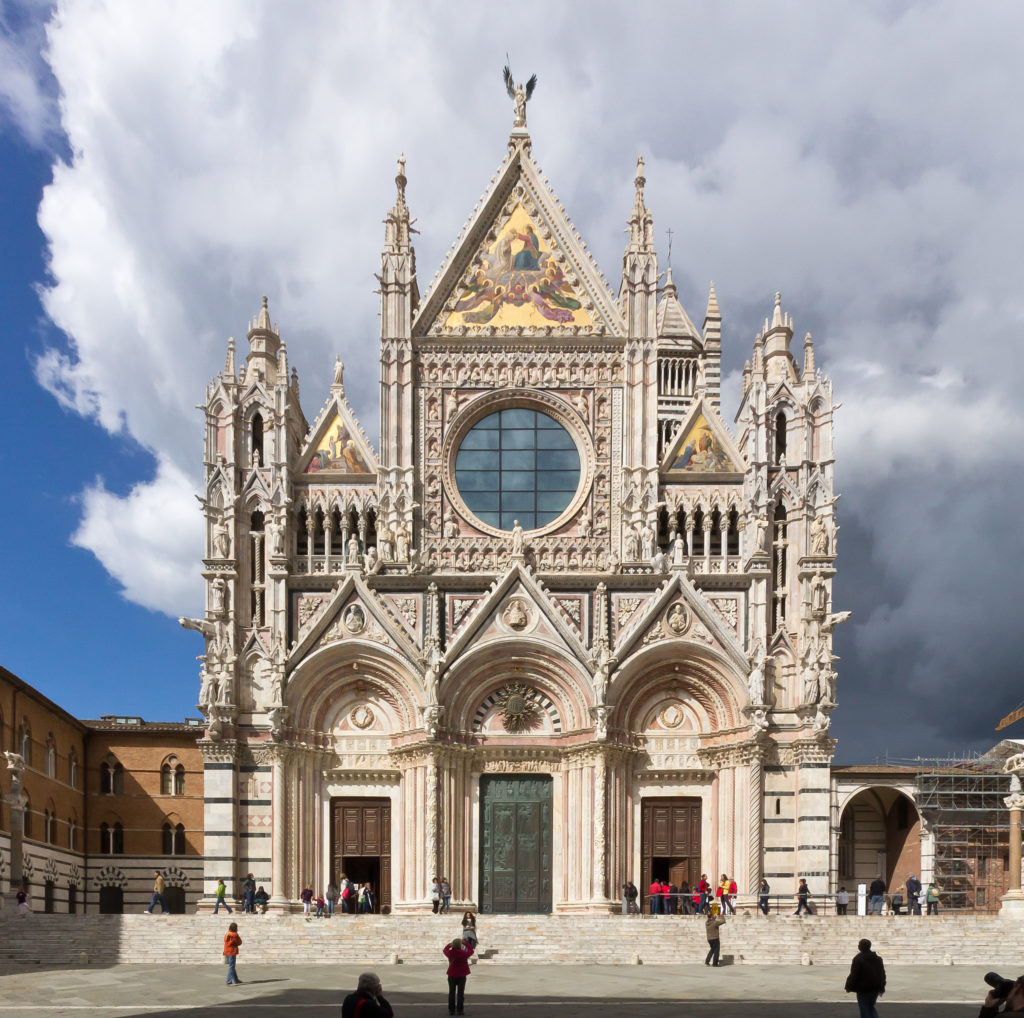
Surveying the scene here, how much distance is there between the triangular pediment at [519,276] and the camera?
41.4 m

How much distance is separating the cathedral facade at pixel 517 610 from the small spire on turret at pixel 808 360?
12cm

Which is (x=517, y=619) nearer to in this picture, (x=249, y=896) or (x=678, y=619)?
(x=678, y=619)

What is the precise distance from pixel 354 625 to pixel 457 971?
18.9 meters

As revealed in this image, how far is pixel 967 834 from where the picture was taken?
153 feet

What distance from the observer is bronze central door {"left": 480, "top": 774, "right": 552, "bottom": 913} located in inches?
1495

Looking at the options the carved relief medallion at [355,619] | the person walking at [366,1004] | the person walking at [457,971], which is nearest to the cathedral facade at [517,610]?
the carved relief medallion at [355,619]

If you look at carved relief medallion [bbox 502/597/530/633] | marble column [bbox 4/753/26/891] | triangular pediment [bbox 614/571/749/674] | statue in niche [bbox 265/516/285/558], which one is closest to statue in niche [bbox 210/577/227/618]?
statue in niche [bbox 265/516/285/558]

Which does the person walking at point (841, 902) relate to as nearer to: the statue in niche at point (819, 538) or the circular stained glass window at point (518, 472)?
the statue in niche at point (819, 538)

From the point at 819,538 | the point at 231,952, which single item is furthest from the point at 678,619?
the point at 231,952

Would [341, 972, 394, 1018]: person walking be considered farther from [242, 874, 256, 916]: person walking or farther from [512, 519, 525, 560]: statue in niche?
[512, 519, 525, 560]: statue in niche

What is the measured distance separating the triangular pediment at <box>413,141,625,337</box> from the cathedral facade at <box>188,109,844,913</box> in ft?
0.33

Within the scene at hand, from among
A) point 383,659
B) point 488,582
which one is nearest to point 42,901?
point 383,659

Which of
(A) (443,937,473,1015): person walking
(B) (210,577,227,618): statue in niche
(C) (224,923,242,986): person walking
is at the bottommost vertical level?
(C) (224,923,242,986): person walking

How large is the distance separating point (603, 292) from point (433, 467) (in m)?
7.44
